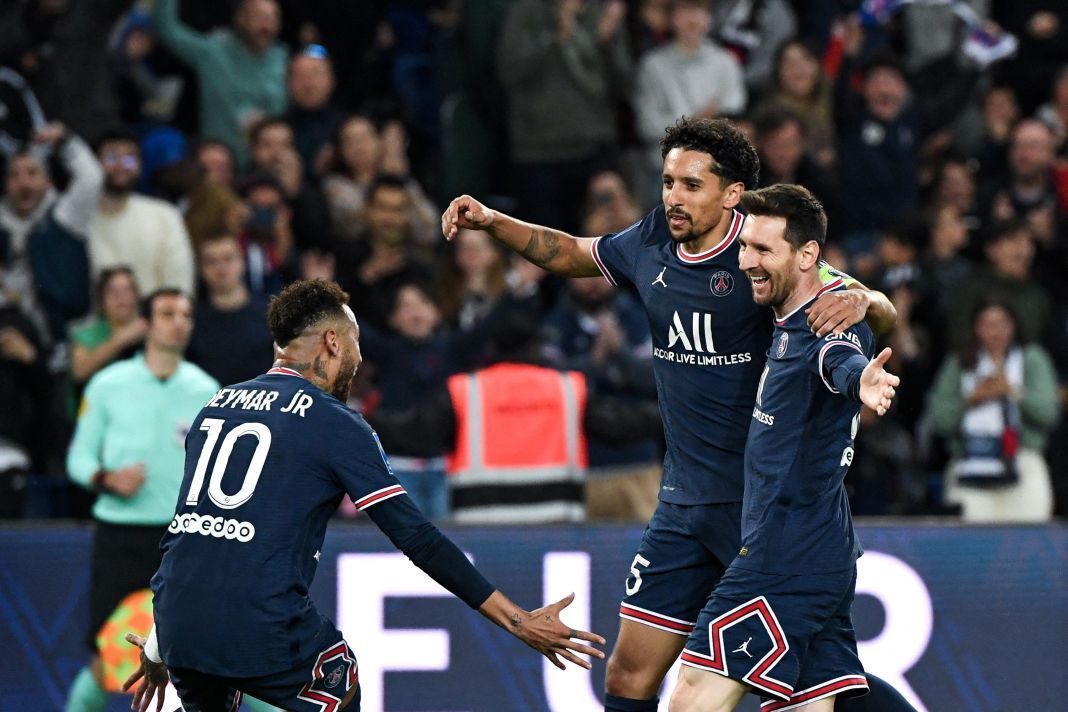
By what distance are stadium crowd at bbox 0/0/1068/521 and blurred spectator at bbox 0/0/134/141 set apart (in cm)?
3

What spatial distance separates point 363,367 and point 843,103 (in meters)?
4.51

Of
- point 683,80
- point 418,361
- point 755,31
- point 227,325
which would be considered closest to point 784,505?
point 418,361

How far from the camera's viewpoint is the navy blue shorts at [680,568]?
6.00 metres

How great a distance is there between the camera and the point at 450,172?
12.3 m

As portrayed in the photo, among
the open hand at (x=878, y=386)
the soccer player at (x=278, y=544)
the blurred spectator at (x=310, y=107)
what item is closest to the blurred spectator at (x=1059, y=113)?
the blurred spectator at (x=310, y=107)

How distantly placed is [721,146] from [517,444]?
3.12 m

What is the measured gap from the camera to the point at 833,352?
210 inches

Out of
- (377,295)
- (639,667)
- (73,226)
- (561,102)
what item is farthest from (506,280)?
(639,667)

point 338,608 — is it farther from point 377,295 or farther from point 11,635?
point 377,295

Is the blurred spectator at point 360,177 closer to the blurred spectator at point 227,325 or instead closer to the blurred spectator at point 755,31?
the blurred spectator at point 227,325

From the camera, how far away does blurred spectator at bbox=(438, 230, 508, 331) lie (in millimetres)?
10484

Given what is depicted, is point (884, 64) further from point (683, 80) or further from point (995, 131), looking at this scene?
point (683, 80)

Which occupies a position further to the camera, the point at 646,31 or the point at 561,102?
the point at 646,31

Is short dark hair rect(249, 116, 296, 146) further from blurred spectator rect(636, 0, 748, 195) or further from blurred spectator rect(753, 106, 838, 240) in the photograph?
blurred spectator rect(753, 106, 838, 240)
